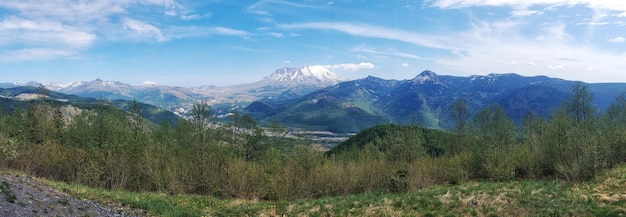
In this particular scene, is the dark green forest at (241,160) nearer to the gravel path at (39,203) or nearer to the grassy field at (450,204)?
the grassy field at (450,204)

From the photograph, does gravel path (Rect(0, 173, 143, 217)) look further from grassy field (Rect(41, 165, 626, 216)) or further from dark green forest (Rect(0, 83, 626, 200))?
dark green forest (Rect(0, 83, 626, 200))

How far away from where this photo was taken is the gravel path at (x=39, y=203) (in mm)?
16984

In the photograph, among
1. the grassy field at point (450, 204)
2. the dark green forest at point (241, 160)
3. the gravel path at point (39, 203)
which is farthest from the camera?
the dark green forest at point (241, 160)

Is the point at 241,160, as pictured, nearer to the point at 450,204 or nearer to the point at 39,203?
the point at 39,203

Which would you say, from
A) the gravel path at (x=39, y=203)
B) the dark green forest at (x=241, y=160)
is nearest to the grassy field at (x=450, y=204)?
the gravel path at (x=39, y=203)

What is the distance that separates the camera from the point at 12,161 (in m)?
34.0

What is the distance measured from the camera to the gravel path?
17.0 meters

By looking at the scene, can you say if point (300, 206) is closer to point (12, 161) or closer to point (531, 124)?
point (12, 161)

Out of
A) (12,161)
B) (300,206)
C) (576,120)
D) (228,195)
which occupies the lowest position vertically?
(228,195)

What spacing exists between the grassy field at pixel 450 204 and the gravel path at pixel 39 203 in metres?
1.62

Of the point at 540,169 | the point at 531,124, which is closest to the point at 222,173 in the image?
the point at 540,169

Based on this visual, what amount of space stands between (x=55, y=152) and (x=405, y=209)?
38.4m

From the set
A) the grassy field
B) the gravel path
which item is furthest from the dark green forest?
the gravel path

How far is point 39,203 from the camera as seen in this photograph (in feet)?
60.6
